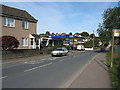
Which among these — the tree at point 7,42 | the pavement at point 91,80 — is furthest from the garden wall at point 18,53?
the pavement at point 91,80

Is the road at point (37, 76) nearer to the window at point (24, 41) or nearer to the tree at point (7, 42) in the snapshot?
the tree at point (7, 42)

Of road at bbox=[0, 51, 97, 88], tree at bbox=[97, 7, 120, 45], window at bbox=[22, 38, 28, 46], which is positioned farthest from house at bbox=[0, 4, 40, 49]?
tree at bbox=[97, 7, 120, 45]

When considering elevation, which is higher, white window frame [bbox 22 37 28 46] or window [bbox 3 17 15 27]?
window [bbox 3 17 15 27]

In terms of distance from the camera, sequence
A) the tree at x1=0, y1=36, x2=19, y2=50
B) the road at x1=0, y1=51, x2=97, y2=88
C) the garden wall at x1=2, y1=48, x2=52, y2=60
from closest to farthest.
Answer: the road at x1=0, y1=51, x2=97, y2=88, the tree at x1=0, y1=36, x2=19, y2=50, the garden wall at x1=2, y1=48, x2=52, y2=60

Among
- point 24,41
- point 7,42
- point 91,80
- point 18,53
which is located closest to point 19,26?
point 24,41

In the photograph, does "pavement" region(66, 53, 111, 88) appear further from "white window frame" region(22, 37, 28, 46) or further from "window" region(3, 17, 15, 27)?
"white window frame" region(22, 37, 28, 46)

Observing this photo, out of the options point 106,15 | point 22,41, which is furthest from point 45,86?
point 106,15

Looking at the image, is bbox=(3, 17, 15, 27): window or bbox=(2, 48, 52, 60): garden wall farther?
bbox=(3, 17, 15, 27): window

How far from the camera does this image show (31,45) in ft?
91.8

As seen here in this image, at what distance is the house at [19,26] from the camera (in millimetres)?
23202

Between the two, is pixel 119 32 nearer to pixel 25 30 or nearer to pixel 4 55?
pixel 4 55

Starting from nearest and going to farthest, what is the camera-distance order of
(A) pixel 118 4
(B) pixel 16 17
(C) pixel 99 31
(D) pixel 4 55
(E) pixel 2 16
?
(D) pixel 4 55
(E) pixel 2 16
(B) pixel 16 17
(A) pixel 118 4
(C) pixel 99 31

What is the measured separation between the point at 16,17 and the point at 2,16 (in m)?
2.80

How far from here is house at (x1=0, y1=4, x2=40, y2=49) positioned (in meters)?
23.2
